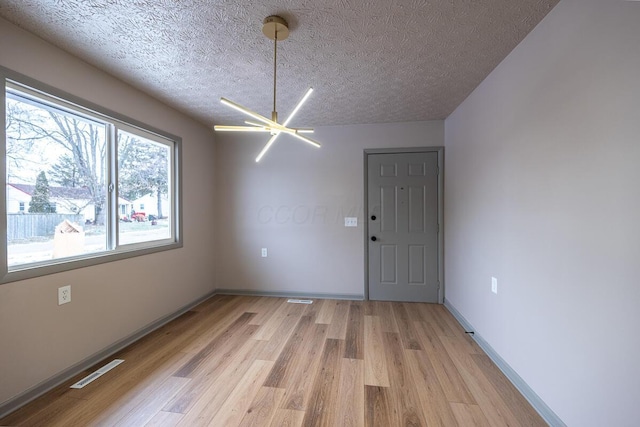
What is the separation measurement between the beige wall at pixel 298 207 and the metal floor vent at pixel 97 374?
6.13ft

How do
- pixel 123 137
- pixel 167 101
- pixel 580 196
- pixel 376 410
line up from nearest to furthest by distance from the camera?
pixel 580 196 → pixel 376 410 → pixel 123 137 → pixel 167 101

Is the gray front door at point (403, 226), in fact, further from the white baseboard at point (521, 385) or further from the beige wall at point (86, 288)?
A: the beige wall at point (86, 288)

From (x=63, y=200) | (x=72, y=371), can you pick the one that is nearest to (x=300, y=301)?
(x=72, y=371)

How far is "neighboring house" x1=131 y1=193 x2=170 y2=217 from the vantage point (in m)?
2.75

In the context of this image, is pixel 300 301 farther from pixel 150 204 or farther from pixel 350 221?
pixel 150 204

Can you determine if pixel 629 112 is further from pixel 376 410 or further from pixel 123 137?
pixel 123 137

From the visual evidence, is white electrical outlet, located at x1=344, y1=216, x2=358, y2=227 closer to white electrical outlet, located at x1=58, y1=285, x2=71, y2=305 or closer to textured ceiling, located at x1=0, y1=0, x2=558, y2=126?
textured ceiling, located at x1=0, y1=0, x2=558, y2=126

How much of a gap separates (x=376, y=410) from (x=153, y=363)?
1.83m

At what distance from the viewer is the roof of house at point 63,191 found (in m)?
1.80

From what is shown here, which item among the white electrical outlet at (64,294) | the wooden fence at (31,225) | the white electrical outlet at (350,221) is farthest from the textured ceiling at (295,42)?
the white electrical outlet at (64,294)

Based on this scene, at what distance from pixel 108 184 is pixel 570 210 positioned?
3.43 metres

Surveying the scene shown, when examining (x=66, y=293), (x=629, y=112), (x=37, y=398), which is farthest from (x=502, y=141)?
(x=37, y=398)

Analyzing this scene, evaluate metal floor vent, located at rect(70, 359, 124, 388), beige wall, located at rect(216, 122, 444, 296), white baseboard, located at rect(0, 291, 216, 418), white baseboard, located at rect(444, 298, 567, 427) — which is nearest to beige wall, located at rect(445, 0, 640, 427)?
white baseboard, located at rect(444, 298, 567, 427)

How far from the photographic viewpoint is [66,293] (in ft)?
6.47
